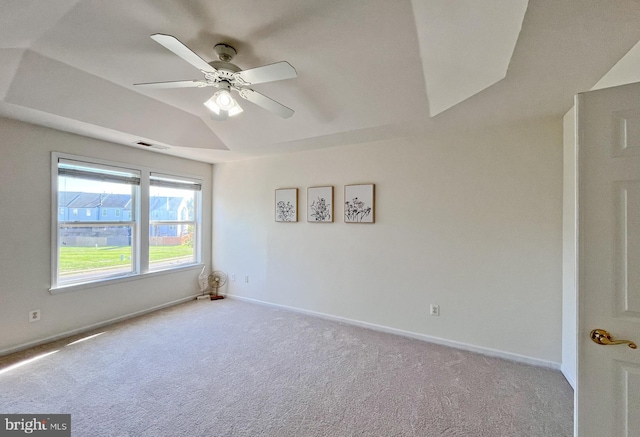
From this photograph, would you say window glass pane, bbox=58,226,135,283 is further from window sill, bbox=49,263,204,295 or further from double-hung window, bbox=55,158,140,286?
window sill, bbox=49,263,204,295

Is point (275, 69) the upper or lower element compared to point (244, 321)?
upper

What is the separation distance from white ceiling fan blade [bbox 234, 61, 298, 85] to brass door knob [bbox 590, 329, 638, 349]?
205cm

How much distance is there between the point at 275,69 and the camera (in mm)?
1630

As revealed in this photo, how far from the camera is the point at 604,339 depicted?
112cm

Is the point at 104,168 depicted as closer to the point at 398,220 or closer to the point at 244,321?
the point at 244,321

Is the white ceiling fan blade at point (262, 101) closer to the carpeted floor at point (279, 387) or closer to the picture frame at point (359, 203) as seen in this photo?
the picture frame at point (359, 203)

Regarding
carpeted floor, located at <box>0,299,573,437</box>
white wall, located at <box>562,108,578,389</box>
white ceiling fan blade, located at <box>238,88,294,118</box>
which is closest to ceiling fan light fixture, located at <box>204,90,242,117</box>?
white ceiling fan blade, located at <box>238,88,294,118</box>

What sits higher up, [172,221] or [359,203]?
[359,203]

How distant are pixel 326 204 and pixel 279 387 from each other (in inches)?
88.8

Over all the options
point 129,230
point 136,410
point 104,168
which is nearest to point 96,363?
point 136,410

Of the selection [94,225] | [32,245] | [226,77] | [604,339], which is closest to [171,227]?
[94,225]

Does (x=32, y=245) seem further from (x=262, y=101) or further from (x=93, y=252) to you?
(x=262, y=101)

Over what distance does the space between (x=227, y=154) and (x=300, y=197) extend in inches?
53.8

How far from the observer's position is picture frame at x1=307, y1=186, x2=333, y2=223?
12.0 feet
